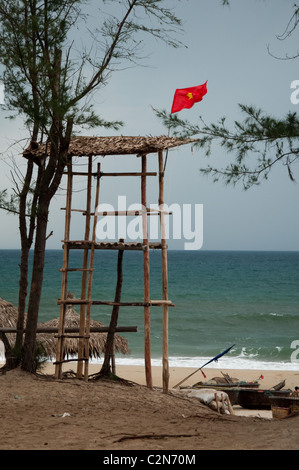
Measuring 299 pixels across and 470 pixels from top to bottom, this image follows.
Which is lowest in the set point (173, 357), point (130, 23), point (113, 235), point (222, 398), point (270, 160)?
point (173, 357)

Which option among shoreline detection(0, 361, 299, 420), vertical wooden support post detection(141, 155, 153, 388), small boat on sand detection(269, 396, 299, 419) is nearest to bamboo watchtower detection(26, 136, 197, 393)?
vertical wooden support post detection(141, 155, 153, 388)

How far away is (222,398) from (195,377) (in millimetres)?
7134

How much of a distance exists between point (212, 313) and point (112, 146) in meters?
26.4

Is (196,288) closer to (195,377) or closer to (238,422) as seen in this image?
(195,377)

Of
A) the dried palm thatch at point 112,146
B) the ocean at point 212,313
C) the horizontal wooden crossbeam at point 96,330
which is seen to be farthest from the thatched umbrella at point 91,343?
the ocean at point 212,313

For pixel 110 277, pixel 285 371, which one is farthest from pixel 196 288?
pixel 285 371

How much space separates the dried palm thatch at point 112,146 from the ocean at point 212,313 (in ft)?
34.7

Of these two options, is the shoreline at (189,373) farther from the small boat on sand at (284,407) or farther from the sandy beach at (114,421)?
the sandy beach at (114,421)

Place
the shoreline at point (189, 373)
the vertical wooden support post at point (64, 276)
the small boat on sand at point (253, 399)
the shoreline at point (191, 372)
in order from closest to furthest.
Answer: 1. the vertical wooden support post at point (64, 276)
2. the small boat on sand at point (253, 399)
3. the shoreline at point (189, 373)
4. the shoreline at point (191, 372)

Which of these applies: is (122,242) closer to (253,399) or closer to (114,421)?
(114,421)

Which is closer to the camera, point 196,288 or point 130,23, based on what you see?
point 130,23

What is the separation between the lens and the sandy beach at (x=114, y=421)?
569cm

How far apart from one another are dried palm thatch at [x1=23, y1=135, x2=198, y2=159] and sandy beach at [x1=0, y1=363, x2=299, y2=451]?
2.94 m
